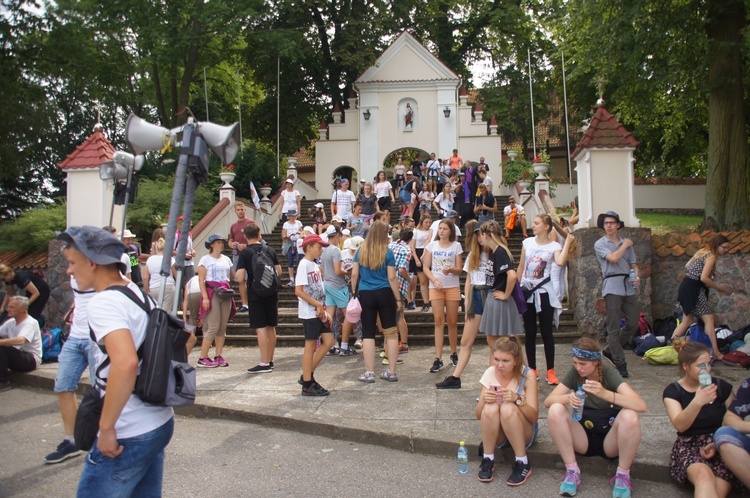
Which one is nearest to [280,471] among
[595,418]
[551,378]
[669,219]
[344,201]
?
[595,418]

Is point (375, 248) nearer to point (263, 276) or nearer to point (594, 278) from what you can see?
point (263, 276)

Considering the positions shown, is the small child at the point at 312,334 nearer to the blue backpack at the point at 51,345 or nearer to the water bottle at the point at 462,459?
the water bottle at the point at 462,459

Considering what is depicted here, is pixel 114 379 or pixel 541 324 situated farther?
pixel 541 324

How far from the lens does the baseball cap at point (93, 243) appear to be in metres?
2.98

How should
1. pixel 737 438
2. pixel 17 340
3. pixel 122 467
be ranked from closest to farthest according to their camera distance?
pixel 122 467, pixel 737 438, pixel 17 340

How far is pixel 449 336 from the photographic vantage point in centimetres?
798

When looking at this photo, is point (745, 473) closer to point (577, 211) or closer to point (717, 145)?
point (577, 211)

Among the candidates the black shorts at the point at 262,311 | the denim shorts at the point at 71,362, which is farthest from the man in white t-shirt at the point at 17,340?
the denim shorts at the point at 71,362

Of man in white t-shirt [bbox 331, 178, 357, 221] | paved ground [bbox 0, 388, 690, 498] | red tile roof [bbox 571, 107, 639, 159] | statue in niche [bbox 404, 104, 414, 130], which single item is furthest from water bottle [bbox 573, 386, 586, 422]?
statue in niche [bbox 404, 104, 414, 130]

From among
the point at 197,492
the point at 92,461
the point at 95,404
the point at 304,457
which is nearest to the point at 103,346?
the point at 95,404

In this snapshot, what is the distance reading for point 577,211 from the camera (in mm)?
11266

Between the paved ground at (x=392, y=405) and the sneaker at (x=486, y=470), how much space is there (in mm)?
306

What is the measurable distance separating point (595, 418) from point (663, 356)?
12.2ft

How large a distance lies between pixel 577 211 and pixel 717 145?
4611mm
